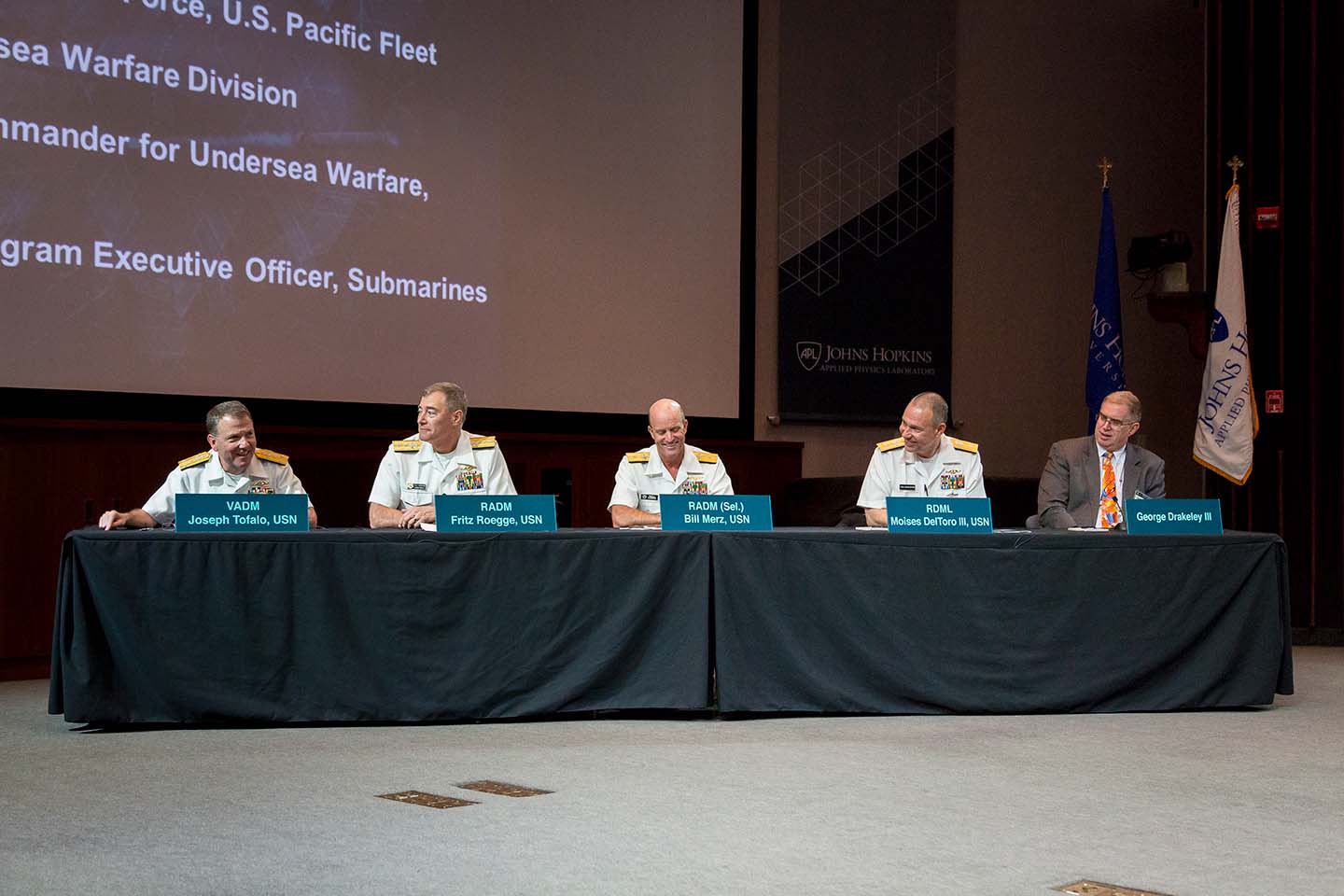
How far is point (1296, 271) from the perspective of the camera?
716 cm

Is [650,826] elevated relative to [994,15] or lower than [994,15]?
lower

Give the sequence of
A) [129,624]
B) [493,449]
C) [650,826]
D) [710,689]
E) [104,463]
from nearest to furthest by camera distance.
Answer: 1. [650,826]
2. [129,624]
3. [710,689]
4. [493,449]
5. [104,463]

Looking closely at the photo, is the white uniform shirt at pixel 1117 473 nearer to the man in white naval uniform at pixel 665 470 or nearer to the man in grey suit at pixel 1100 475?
the man in grey suit at pixel 1100 475

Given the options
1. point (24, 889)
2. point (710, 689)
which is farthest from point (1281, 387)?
point (24, 889)

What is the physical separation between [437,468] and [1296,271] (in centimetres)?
455

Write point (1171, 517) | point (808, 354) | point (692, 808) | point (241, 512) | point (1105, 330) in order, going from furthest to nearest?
point (808, 354) < point (1105, 330) < point (1171, 517) < point (241, 512) < point (692, 808)

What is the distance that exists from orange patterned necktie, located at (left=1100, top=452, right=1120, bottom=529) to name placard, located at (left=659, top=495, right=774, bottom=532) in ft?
4.48

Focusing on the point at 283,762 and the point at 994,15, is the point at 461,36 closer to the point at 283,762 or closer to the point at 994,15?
the point at 994,15

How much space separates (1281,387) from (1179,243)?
3.10 ft

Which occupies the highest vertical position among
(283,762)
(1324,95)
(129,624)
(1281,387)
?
(1324,95)

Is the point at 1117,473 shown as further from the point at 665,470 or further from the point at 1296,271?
the point at 1296,271

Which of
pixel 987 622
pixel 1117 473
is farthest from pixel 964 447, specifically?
pixel 987 622

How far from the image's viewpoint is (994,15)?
816cm

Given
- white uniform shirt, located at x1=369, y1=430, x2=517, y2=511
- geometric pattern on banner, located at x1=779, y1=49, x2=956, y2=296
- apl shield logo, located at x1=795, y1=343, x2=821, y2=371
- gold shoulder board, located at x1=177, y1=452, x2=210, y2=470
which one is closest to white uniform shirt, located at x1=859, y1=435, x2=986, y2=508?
white uniform shirt, located at x1=369, y1=430, x2=517, y2=511
